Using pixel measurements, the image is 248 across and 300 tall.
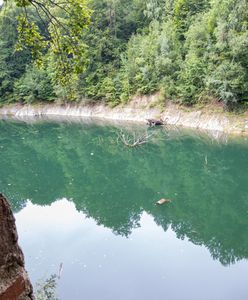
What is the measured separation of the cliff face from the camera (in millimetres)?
2395

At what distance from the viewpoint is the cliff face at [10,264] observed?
2.39 m

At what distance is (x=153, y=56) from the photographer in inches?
1697

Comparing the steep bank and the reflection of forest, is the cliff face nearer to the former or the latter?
the reflection of forest

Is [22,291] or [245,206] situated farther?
[245,206]

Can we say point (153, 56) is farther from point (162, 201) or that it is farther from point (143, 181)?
point (162, 201)

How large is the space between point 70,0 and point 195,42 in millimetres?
A: 35433

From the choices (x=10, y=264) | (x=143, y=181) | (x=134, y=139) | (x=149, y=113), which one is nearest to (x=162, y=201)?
(x=143, y=181)

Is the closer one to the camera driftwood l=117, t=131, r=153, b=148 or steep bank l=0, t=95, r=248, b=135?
driftwood l=117, t=131, r=153, b=148

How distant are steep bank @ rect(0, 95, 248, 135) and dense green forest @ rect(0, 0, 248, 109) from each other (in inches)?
43.8

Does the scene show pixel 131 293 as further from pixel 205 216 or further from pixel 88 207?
pixel 88 207

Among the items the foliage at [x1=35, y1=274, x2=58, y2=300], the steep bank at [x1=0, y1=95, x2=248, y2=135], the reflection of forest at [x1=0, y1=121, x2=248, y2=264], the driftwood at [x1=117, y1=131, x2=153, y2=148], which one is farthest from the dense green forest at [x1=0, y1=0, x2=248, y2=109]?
the foliage at [x1=35, y1=274, x2=58, y2=300]

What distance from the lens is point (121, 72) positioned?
159 ft

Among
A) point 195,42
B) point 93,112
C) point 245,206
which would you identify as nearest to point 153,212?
point 245,206

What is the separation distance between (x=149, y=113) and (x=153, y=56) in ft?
22.4
